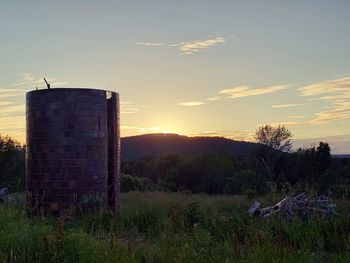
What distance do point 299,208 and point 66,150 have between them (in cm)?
699

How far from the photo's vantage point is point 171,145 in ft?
244

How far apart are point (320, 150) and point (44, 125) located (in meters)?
30.1

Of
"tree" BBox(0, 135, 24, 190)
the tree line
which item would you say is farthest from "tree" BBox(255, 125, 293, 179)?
"tree" BBox(0, 135, 24, 190)

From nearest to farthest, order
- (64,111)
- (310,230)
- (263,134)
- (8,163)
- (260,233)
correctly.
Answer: (260,233), (310,230), (64,111), (8,163), (263,134)

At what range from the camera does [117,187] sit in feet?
54.4

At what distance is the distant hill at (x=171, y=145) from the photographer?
7156 centimetres

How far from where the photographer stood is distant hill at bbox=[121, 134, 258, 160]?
71562mm

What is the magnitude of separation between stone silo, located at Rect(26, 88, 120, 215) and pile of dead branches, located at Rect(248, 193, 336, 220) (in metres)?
5.07

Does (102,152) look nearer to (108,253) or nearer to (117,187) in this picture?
(117,187)

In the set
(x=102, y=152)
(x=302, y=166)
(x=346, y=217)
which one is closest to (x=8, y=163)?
(x=102, y=152)

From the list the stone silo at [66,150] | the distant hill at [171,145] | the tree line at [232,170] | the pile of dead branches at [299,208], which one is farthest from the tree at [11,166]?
the distant hill at [171,145]

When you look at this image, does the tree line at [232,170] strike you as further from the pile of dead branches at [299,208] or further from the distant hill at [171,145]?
the distant hill at [171,145]

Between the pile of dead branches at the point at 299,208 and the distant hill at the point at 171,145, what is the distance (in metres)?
55.2

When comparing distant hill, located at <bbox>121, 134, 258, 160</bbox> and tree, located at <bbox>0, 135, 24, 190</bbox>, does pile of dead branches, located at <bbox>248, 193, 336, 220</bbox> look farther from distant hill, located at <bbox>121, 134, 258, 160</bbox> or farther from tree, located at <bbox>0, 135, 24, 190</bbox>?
distant hill, located at <bbox>121, 134, 258, 160</bbox>
